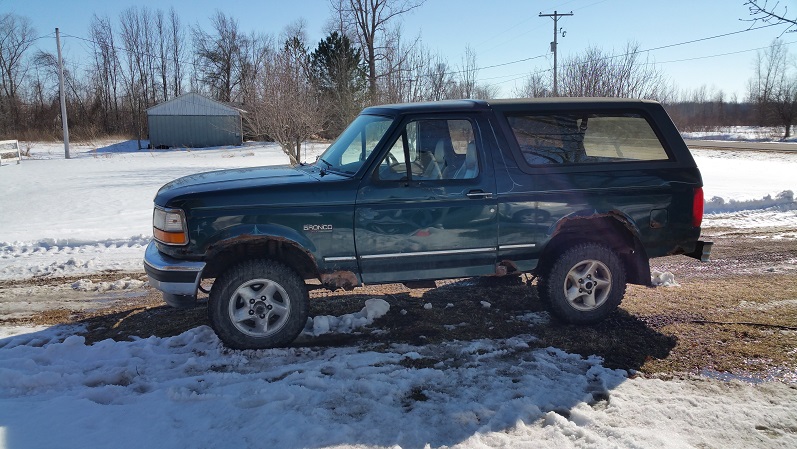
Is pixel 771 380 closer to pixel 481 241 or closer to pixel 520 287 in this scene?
pixel 481 241

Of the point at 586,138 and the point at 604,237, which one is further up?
the point at 586,138

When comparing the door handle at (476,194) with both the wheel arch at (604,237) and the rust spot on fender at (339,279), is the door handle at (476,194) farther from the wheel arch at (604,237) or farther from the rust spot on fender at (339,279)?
the rust spot on fender at (339,279)

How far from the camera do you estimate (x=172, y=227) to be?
4605 mm

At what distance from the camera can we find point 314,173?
5.23 metres

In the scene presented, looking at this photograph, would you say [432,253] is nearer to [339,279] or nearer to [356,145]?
[339,279]

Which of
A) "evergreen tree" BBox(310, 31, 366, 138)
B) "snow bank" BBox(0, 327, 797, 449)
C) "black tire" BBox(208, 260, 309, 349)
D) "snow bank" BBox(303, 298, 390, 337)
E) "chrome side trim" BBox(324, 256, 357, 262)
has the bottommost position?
"snow bank" BBox(0, 327, 797, 449)

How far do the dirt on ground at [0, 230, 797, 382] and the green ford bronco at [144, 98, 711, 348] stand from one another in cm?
44

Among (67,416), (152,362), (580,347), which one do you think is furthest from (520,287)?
(67,416)

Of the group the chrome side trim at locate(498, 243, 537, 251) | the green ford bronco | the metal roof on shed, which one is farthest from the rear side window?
the metal roof on shed

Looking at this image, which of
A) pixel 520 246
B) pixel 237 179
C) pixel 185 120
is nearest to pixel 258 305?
pixel 237 179

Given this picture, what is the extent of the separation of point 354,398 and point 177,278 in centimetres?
177

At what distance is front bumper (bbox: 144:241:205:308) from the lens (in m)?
4.57

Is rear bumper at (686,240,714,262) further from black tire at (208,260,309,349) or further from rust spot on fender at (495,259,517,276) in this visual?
black tire at (208,260,309,349)

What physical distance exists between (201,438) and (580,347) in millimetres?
3035
